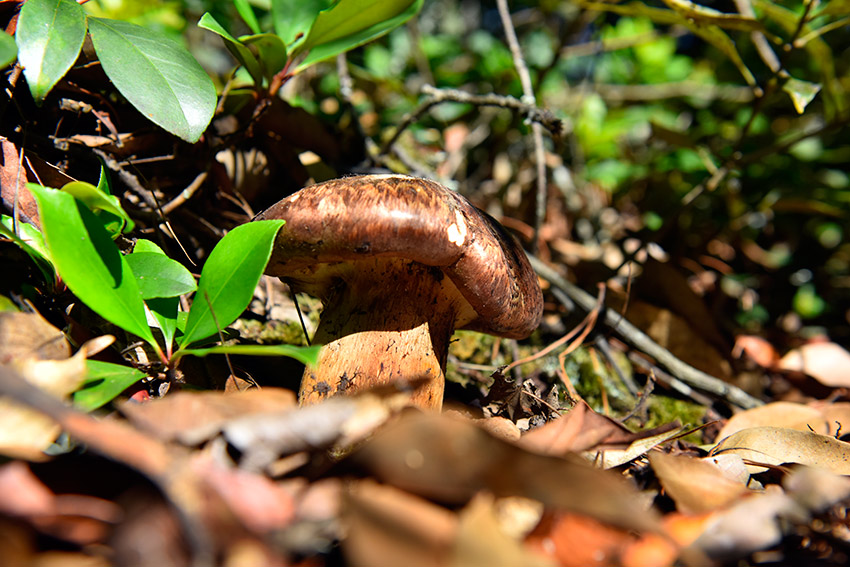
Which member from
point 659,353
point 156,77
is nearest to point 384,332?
point 156,77

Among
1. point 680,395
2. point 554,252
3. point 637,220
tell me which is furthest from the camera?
point 637,220

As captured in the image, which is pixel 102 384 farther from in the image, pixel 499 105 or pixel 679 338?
pixel 679 338

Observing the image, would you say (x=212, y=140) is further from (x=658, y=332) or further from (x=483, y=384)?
(x=658, y=332)

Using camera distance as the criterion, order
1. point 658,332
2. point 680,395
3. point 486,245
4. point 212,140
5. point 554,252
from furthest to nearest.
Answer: point 554,252 → point 658,332 → point 680,395 → point 212,140 → point 486,245

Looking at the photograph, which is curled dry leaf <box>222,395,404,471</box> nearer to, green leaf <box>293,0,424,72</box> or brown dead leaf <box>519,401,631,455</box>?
brown dead leaf <box>519,401,631,455</box>

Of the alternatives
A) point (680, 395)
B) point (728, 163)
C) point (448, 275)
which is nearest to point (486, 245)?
point (448, 275)

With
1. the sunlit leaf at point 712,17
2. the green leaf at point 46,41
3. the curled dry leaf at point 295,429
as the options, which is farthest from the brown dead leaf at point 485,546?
the sunlit leaf at point 712,17

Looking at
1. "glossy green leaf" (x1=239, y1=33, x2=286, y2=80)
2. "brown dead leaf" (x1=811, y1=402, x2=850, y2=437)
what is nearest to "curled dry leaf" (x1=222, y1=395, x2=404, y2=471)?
"glossy green leaf" (x1=239, y1=33, x2=286, y2=80)
